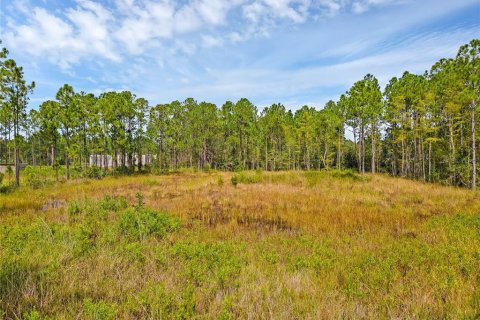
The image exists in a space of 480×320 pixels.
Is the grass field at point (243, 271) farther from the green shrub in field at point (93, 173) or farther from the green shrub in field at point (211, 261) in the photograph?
the green shrub in field at point (93, 173)

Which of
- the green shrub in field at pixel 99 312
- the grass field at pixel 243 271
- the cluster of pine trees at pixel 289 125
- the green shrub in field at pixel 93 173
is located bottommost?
the grass field at pixel 243 271

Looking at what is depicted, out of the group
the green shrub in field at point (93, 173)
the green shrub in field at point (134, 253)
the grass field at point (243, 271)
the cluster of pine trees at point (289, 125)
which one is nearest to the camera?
the grass field at point (243, 271)

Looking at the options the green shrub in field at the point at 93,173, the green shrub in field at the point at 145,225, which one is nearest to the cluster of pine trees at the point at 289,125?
the green shrub in field at the point at 93,173

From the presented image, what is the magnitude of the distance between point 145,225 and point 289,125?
157 feet

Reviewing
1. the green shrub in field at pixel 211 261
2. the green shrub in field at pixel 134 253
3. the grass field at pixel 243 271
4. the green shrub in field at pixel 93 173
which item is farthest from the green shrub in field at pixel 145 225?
the green shrub in field at pixel 93 173

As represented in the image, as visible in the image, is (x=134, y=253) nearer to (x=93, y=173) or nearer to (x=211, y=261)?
(x=211, y=261)

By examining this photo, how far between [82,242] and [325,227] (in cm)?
579

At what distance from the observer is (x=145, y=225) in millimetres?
6320

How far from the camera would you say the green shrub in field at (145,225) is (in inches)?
235

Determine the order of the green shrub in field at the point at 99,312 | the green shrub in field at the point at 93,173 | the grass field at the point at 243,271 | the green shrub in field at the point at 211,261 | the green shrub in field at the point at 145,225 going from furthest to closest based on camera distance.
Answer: the green shrub in field at the point at 93,173
the green shrub in field at the point at 145,225
the green shrub in field at the point at 211,261
the grass field at the point at 243,271
the green shrub in field at the point at 99,312

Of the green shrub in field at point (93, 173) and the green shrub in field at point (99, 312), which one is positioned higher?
the green shrub in field at point (93, 173)

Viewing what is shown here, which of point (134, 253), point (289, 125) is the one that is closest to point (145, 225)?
point (134, 253)

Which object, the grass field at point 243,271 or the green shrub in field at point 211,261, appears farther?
the green shrub in field at point 211,261

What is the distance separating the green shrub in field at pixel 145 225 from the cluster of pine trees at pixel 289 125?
17944mm
